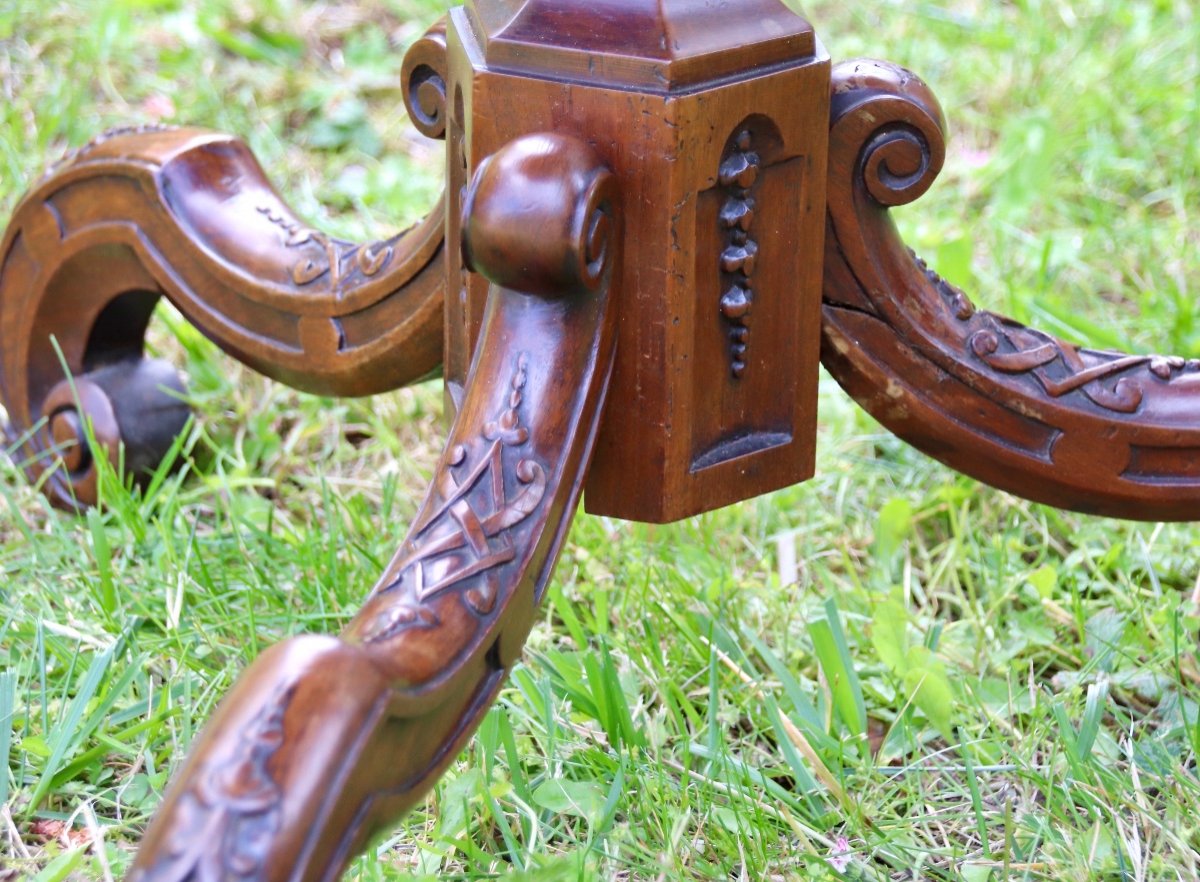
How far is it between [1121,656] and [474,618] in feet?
1.91

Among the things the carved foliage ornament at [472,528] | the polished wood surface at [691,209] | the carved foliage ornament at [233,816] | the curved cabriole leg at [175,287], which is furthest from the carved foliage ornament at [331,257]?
the carved foliage ornament at [233,816]

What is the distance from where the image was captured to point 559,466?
0.85 m

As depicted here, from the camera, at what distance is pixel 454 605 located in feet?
2.54

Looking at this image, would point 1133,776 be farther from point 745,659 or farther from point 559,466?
point 559,466

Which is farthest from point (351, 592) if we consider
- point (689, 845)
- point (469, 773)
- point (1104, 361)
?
point (1104, 361)

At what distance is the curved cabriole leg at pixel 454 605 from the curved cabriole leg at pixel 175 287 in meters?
0.20

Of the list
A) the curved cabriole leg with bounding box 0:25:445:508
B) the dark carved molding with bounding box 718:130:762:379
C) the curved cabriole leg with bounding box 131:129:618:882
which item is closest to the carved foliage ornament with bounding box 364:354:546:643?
the curved cabriole leg with bounding box 131:129:618:882

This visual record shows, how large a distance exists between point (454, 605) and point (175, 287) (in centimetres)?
54

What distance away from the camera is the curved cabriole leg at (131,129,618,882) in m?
0.64

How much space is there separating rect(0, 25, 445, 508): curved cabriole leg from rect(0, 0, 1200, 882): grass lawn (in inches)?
3.4

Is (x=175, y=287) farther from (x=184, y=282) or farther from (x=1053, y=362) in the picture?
(x=1053, y=362)

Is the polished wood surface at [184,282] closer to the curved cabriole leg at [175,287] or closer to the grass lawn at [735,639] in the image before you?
the curved cabriole leg at [175,287]

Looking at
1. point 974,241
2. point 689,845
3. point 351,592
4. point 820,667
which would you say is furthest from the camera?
point 974,241

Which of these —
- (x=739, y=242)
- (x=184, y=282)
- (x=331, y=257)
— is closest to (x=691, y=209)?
(x=739, y=242)
